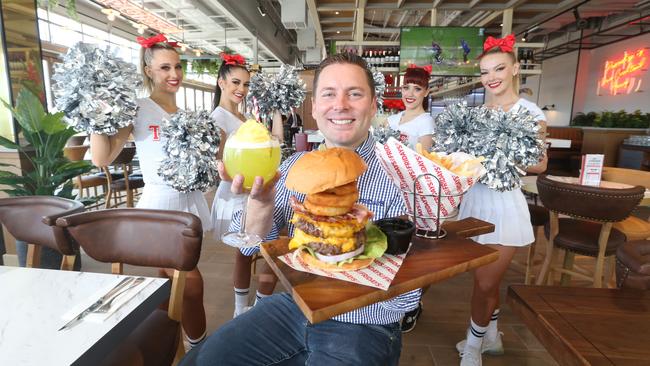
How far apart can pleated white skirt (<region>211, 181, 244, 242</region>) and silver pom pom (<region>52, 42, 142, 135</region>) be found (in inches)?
29.7

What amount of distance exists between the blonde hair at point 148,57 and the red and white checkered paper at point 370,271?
70.2 inches

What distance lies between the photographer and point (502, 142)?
1.83 meters

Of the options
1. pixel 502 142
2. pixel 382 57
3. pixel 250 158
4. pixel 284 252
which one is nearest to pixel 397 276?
pixel 284 252

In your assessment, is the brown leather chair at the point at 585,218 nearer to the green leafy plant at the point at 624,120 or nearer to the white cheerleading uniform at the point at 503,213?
the white cheerleading uniform at the point at 503,213

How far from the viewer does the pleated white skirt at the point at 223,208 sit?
93.6 inches

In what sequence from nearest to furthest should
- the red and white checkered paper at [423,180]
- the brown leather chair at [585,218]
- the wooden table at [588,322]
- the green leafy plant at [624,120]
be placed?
the wooden table at [588,322], the red and white checkered paper at [423,180], the brown leather chair at [585,218], the green leafy plant at [624,120]

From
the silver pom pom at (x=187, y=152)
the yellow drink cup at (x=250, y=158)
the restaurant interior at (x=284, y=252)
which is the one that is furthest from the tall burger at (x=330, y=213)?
the silver pom pom at (x=187, y=152)

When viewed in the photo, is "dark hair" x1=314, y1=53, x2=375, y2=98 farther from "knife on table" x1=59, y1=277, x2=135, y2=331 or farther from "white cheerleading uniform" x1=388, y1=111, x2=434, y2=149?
"white cheerleading uniform" x1=388, y1=111, x2=434, y2=149

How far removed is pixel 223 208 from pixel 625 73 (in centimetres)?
1354

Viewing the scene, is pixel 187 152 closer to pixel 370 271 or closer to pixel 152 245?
pixel 152 245

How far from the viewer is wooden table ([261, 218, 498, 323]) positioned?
2.51 ft

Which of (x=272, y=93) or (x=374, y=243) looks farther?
(x=272, y=93)

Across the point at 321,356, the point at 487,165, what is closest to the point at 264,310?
the point at 321,356

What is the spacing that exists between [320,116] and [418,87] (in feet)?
6.35
